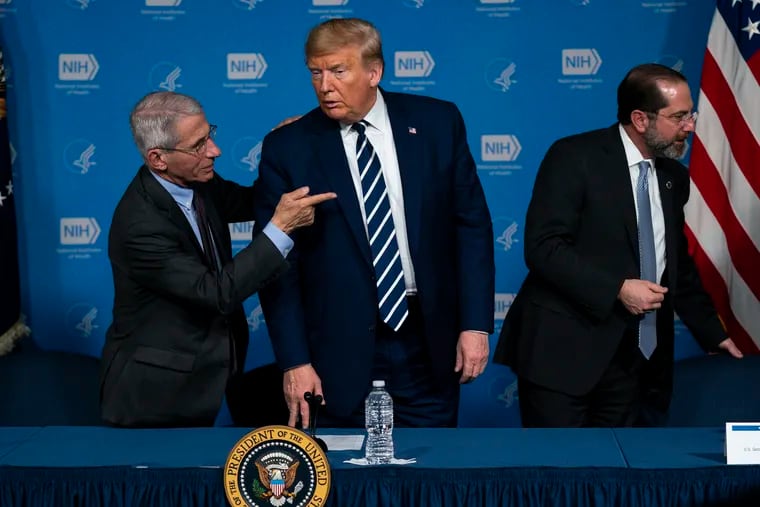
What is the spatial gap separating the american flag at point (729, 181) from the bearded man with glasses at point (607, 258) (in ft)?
3.27

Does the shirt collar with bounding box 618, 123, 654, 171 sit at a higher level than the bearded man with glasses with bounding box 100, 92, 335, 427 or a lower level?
higher

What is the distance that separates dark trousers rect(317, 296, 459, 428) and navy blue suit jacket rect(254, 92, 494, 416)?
0.05 meters

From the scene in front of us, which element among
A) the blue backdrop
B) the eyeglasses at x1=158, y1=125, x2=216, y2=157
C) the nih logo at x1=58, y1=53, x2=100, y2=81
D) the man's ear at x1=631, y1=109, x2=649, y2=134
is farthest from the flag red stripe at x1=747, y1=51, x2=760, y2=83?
the nih logo at x1=58, y1=53, x2=100, y2=81

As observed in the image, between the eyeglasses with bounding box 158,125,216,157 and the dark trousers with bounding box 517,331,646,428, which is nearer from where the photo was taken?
the eyeglasses with bounding box 158,125,216,157

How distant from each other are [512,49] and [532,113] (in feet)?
0.93

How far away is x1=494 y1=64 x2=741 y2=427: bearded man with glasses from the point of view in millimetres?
3615

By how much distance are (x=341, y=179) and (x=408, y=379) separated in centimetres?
60

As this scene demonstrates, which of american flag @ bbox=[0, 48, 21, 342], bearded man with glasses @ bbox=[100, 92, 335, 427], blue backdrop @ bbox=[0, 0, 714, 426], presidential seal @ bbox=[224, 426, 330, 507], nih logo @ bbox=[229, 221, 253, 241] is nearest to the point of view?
presidential seal @ bbox=[224, 426, 330, 507]

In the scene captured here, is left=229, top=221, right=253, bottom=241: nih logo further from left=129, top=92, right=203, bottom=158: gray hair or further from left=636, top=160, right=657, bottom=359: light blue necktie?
left=636, top=160, right=657, bottom=359: light blue necktie

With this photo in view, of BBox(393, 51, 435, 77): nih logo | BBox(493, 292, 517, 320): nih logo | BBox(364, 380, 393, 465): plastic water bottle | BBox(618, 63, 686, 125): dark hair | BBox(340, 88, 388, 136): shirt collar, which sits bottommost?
BBox(364, 380, 393, 465): plastic water bottle

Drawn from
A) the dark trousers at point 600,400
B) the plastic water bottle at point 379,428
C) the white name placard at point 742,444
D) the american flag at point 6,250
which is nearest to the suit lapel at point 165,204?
the plastic water bottle at point 379,428

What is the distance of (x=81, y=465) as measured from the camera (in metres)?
2.64

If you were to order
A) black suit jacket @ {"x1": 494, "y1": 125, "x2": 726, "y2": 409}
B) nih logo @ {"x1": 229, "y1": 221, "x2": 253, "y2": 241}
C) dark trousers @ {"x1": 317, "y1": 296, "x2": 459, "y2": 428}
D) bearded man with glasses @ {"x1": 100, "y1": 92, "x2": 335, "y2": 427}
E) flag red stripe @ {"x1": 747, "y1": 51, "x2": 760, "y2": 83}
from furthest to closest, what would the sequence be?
nih logo @ {"x1": 229, "y1": 221, "x2": 253, "y2": 241} → flag red stripe @ {"x1": 747, "y1": 51, "x2": 760, "y2": 83} → black suit jacket @ {"x1": 494, "y1": 125, "x2": 726, "y2": 409} → dark trousers @ {"x1": 317, "y1": 296, "x2": 459, "y2": 428} → bearded man with glasses @ {"x1": 100, "y1": 92, "x2": 335, "y2": 427}

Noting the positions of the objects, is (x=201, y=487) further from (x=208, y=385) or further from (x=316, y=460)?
(x=208, y=385)
